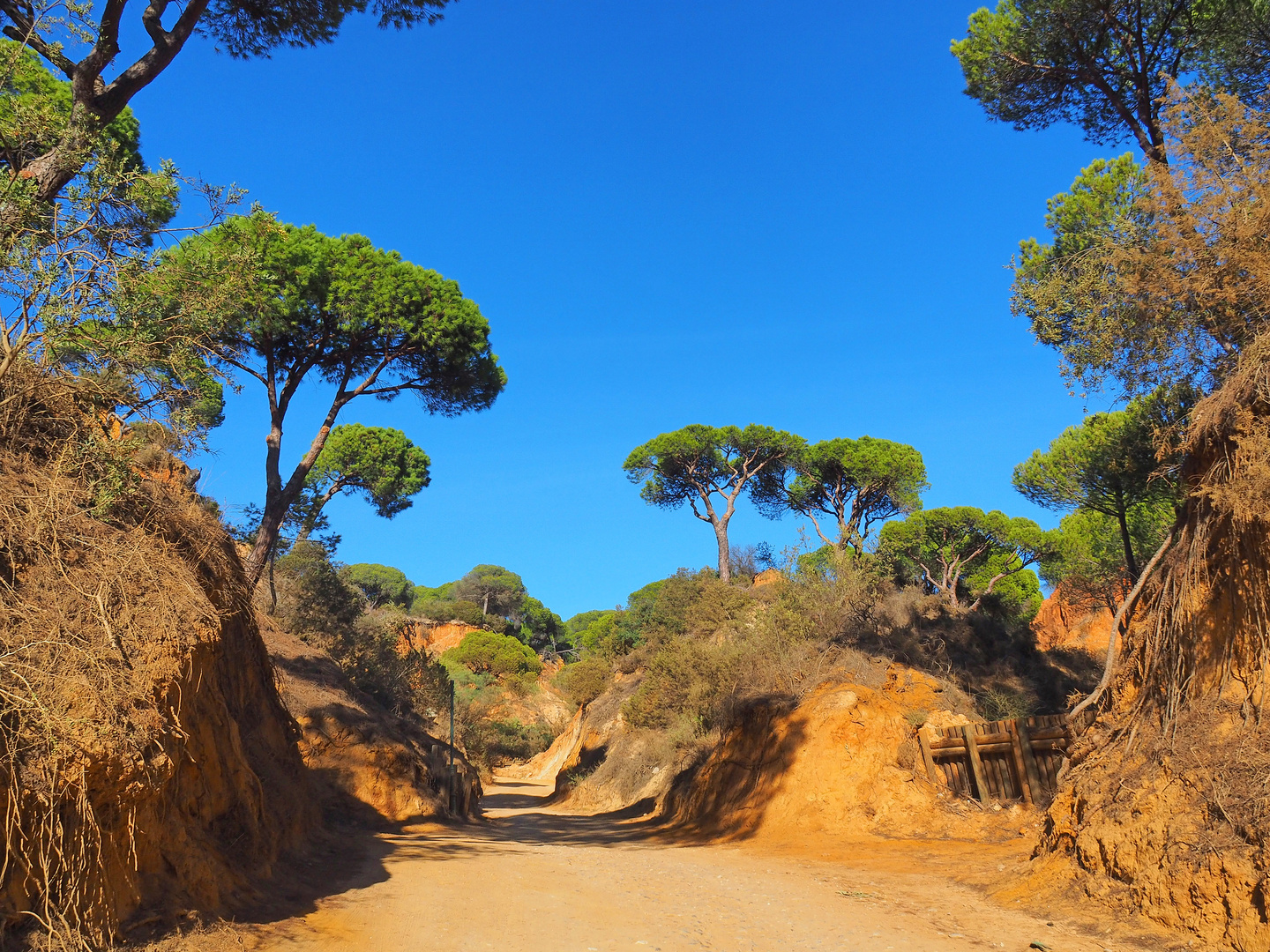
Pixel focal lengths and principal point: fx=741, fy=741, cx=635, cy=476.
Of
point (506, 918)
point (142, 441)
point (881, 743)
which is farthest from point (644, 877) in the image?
point (142, 441)

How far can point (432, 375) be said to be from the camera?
17984 millimetres

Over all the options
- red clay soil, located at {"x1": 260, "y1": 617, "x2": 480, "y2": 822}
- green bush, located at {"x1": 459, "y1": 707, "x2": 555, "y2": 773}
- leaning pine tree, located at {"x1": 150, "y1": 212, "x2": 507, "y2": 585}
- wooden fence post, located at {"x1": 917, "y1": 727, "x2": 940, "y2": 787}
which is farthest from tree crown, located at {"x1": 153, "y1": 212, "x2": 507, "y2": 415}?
green bush, located at {"x1": 459, "y1": 707, "x2": 555, "y2": 773}

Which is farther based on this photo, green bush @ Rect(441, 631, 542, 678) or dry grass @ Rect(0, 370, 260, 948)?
green bush @ Rect(441, 631, 542, 678)

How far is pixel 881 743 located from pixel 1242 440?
347 inches

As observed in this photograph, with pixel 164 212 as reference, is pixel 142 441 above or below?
below

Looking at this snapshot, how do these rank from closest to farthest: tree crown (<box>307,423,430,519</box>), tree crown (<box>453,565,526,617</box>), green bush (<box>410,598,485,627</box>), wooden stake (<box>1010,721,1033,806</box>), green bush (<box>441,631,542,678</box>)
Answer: wooden stake (<box>1010,721,1033,806</box>) < tree crown (<box>307,423,430,519</box>) < green bush (<box>441,631,542,678</box>) < green bush (<box>410,598,485,627</box>) < tree crown (<box>453,565,526,617</box>)

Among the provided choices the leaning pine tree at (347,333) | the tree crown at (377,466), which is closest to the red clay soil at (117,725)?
the leaning pine tree at (347,333)

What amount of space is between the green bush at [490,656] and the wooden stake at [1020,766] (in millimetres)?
46099

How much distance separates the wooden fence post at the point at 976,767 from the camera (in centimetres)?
1182

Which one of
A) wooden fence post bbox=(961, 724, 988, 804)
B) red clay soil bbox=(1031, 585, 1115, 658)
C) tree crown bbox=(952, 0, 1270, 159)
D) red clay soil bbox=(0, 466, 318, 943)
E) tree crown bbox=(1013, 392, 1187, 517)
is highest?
tree crown bbox=(952, 0, 1270, 159)

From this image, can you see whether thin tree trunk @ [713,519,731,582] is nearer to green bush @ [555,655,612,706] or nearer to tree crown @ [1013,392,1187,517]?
green bush @ [555,655,612,706]

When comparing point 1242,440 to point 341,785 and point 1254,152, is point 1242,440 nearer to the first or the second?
point 1254,152

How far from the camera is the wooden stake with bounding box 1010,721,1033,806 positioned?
11.0 metres

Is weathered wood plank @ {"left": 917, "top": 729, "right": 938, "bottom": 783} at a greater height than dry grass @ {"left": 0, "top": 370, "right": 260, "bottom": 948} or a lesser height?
lesser
